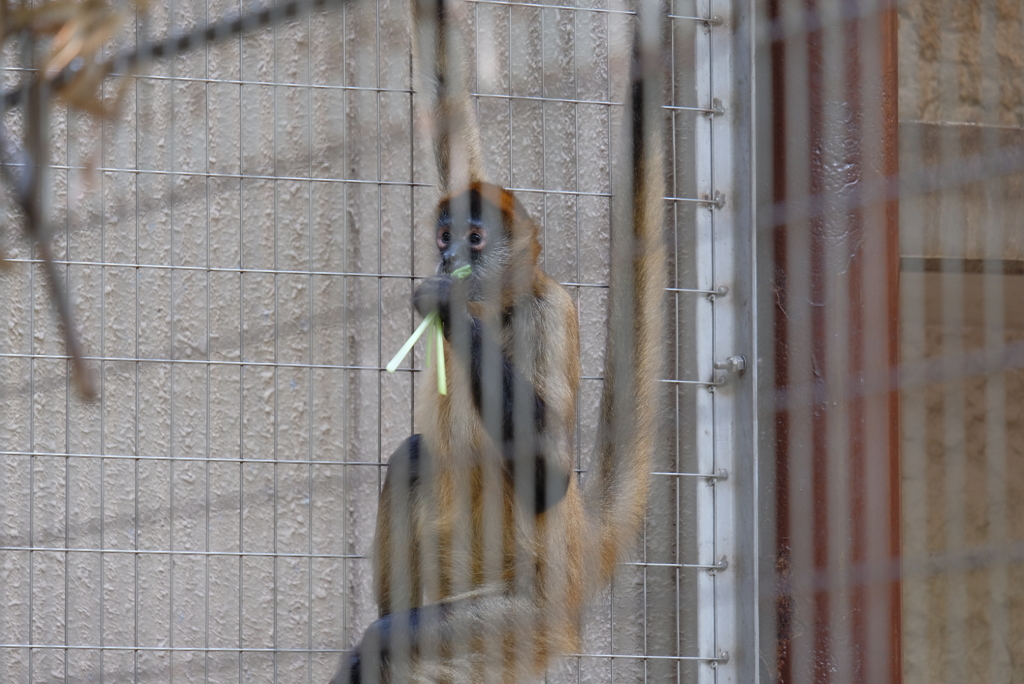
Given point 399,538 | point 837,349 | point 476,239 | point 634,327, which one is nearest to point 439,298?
point 476,239

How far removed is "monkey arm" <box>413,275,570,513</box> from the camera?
6.01 ft

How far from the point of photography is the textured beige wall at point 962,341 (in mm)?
1608

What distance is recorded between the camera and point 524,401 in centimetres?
187

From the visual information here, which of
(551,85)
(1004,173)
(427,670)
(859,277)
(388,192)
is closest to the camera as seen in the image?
(1004,173)

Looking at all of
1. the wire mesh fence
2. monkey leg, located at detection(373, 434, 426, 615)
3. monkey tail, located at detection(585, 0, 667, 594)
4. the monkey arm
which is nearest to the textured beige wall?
the wire mesh fence

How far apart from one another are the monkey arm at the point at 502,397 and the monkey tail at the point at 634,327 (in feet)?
0.92

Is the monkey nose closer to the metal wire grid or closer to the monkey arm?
the monkey arm

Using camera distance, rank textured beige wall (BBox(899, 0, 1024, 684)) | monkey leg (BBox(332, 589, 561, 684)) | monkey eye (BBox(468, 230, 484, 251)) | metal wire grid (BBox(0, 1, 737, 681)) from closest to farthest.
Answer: textured beige wall (BBox(899, 0, 1024, 684))
monkey leg (BBox(332, 589, 561, 684))
monkey eye (BBox(468, 230, 484, 251))
metal wire grid (BBox(0, 1, 737, 681))

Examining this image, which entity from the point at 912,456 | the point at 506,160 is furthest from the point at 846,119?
the point at 506,160

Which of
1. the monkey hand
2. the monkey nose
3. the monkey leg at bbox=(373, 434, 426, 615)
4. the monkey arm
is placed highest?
the monkey nose

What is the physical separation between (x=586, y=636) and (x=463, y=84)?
A: 141cm

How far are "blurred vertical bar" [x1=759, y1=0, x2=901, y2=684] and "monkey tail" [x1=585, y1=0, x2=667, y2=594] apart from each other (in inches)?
12.0

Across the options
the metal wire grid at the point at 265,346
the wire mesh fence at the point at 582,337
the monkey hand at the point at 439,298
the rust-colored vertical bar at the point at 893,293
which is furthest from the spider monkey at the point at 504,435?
the rust-colored vertical bar at the point at 893,293

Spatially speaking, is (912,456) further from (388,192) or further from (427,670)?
(388,192)
